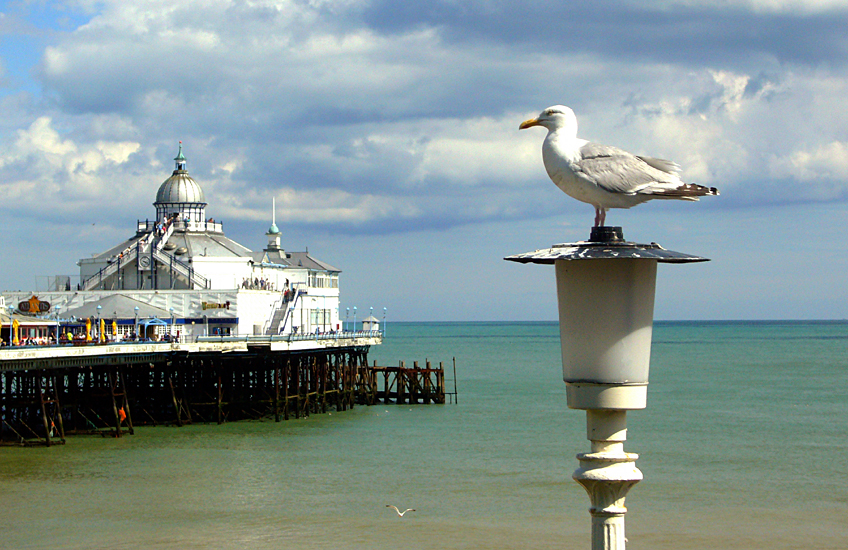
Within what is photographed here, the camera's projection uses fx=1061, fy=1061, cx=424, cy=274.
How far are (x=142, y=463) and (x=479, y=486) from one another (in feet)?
41.9

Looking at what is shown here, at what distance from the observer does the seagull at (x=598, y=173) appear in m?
7.52

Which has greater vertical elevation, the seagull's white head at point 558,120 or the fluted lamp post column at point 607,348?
the seagull's white head at point 558,120

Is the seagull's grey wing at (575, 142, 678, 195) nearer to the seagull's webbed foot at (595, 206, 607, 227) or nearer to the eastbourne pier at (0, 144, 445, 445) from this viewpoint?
the seagull's webbed foot at (595, 206, 607, 227)

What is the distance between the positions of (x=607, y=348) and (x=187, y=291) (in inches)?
2199

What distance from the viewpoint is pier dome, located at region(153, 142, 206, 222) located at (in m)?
69.4

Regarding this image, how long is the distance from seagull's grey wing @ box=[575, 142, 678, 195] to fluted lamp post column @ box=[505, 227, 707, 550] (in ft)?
1.56

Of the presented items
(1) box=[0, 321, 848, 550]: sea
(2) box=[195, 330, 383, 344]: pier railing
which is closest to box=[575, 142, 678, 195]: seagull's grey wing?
(1) box=[0, 321, 848, 550]: sea

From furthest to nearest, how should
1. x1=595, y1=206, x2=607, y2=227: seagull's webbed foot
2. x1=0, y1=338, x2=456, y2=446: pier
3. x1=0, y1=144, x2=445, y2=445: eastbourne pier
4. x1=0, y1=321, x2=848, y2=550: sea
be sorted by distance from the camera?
x1=0, y1=144, x2=445, y2=445: eastbourne pier < x1=0, y1=338, x2=456, y2=446: pier < x1=0, y1=321, x2=848, y2=550: sea < x1=595, y1=206, x2=607, y2=227: seagull's webbed foot

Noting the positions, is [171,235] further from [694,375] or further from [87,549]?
[694,375]

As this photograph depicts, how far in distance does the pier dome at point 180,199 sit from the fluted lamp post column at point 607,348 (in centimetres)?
6413

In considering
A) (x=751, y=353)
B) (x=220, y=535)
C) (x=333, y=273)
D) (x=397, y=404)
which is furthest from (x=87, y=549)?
(x=751, y=353)

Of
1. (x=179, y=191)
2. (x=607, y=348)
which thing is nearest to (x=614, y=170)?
(x=607, y=348)

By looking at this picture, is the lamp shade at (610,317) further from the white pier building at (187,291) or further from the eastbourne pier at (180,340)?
the white pier building at (187,291)

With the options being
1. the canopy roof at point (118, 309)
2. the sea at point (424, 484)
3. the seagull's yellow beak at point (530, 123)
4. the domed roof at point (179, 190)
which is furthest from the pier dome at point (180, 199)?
the seagull's yellow beak at point (530, 123)
